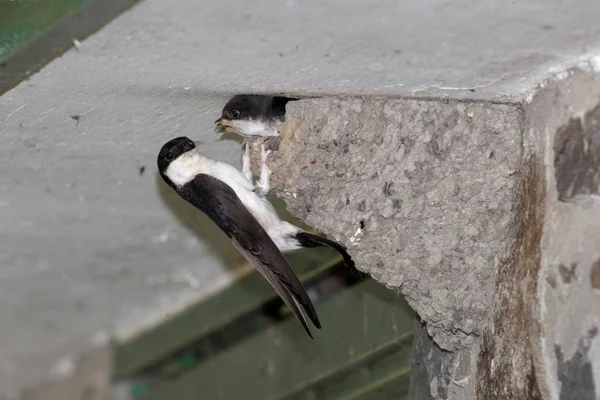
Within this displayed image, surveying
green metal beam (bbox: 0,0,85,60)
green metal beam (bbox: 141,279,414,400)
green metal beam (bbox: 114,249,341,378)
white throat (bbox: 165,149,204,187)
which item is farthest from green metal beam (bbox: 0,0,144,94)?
green metal beam (bbox: 114,249,341,378)

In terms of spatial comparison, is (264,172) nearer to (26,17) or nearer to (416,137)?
(416,137)

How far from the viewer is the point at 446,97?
3.74 metres

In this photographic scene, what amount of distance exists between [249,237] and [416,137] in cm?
73

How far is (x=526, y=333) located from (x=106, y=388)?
4045mm

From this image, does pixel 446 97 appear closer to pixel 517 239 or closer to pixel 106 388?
pixel 517 239

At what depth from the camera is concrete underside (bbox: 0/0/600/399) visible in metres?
3.08

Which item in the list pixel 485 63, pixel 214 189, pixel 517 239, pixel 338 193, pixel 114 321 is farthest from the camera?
pixel 114 321

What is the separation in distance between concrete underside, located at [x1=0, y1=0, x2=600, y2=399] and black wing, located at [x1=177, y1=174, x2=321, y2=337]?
19 cm

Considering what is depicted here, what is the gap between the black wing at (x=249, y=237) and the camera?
3842mm

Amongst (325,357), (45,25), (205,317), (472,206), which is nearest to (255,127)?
(472,206)

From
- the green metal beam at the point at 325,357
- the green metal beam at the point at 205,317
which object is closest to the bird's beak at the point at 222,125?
the green metal beam at the point at 325,357

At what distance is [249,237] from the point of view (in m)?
4.04

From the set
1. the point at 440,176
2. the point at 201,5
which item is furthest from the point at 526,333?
the point at 201,5

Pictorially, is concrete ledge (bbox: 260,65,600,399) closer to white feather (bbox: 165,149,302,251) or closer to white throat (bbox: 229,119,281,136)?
white throat (bbox: 229,119,281,136)
